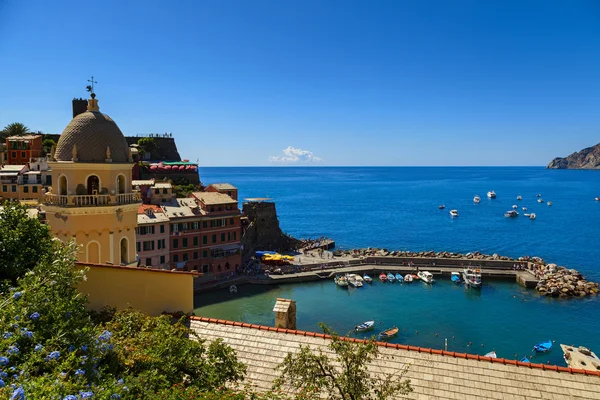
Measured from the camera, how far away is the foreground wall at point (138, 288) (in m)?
14.0

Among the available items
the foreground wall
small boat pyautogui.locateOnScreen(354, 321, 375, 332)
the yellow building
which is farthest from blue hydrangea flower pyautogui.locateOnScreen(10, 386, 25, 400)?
small boat pyautogui.locateOnScreen(354, 321, 375, 332)

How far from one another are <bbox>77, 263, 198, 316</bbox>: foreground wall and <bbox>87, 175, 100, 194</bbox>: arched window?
538 cm

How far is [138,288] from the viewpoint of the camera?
47.6ft

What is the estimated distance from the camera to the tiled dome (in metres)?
17.6

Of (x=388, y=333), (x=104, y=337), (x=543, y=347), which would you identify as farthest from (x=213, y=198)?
(x=104, y=337)

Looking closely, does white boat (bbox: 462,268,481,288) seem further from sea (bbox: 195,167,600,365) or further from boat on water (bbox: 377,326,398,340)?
boat on water (bbox: 377,326,398,340)

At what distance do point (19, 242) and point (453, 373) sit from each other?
1251 cm

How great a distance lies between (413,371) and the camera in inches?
441

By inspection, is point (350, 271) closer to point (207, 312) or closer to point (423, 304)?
point (423, 304)

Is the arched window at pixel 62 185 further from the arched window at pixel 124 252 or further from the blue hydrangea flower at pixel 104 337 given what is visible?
the blue hydrangea flower at pixel 104 337

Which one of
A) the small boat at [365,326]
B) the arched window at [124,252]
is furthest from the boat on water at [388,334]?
the arched window at [124,252]

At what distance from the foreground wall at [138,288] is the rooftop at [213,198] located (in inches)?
1615

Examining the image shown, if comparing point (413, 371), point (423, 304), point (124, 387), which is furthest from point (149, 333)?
point (423, 304)

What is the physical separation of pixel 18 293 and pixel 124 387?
11.7 ft
